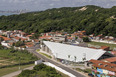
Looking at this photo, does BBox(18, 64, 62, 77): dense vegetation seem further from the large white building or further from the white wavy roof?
the white wavy roof

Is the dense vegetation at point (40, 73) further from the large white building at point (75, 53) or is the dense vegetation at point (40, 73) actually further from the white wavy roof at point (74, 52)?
the white wavy roof at point (74, 52)

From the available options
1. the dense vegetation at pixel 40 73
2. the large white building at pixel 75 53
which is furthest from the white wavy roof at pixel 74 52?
the dense vegetation at pixel 40 73

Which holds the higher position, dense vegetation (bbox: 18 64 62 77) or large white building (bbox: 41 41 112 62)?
large white building (bbox: 41 41 112 62)

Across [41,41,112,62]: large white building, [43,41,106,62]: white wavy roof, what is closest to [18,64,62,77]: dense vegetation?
[41,41,112,62]: large white building

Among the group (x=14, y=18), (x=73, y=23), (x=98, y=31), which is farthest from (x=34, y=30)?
(x=14, y=18)

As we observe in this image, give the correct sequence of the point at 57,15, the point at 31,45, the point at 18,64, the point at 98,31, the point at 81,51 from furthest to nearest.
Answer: the point at 57,15
the point at 98,31
the point at 31,45
the point at 81,51
the point at 18,64

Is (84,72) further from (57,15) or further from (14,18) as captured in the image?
(14,18)

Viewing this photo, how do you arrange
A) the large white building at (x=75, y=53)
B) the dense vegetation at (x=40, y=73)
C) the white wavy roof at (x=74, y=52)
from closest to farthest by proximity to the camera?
the dense vegetation at (x=40, y=73)
the large white building at (x=75, y=53)
the white wavy roof at (x=74, y=52)

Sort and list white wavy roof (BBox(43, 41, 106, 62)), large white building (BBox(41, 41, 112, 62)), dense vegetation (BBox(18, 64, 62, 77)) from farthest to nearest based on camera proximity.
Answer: white wavy roof (BBox(43, 41, 106, 62))
large white building (BBox(41, 41, 112, 62))
dense vegetation (BBox(18, 64, 62, 77))

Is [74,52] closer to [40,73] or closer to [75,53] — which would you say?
[75,53]
